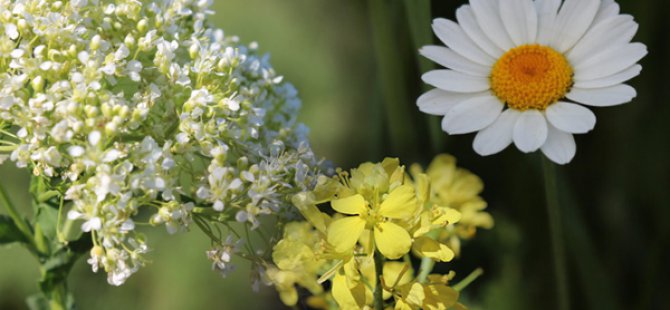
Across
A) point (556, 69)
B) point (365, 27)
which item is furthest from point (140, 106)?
point (365, 27)

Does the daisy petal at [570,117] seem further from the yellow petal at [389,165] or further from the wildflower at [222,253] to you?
the wildflower at [222,253]

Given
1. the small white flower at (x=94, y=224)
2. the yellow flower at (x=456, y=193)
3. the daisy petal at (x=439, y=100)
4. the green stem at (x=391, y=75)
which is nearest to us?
the small white flower at (x=94, y=224)

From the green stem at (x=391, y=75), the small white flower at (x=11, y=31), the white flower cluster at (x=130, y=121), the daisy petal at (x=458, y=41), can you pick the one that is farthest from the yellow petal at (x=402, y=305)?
the green stem at (x=391, y=75)

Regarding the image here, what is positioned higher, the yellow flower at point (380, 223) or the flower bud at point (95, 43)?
the flower bud at point (95, 43)

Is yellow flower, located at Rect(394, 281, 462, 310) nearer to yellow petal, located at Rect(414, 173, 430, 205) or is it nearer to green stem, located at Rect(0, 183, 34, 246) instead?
yellow petal, located at Rect(414, 173, 430, 205)

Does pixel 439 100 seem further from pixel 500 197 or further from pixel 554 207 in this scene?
pixel 500 197

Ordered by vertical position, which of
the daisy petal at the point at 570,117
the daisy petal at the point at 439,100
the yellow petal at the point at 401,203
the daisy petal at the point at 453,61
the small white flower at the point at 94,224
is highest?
the daisy petal at the point at 453,61

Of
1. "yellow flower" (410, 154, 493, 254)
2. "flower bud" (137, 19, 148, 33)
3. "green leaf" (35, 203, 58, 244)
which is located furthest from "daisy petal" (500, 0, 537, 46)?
"green leaf" (35, 203, 58, 244)
